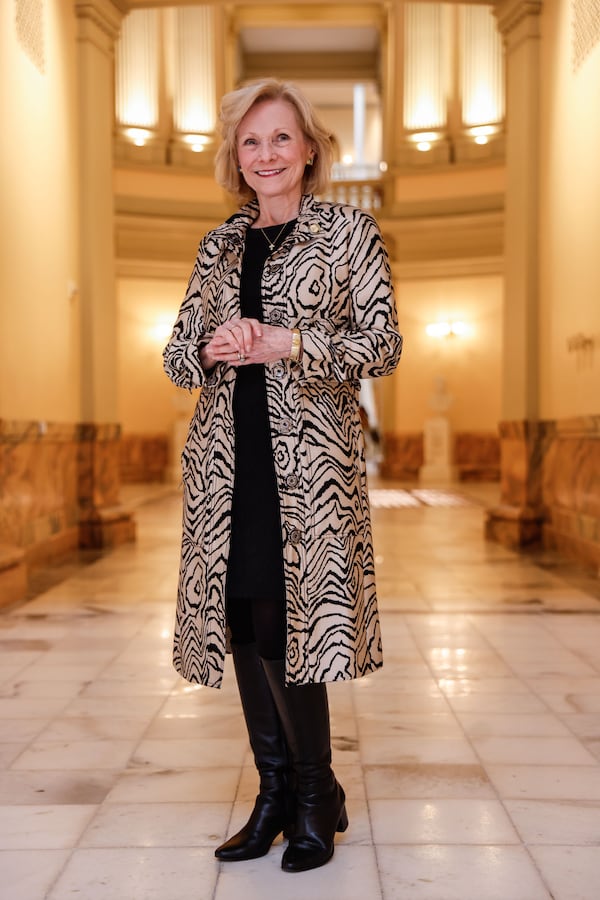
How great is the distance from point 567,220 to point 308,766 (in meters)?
6.42

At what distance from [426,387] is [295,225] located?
16711 millimetres

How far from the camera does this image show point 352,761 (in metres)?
3.32

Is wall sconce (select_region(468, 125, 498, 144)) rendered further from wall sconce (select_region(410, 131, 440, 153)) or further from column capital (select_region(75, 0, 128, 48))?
column capital (select_region(75, 0, 128, 48))

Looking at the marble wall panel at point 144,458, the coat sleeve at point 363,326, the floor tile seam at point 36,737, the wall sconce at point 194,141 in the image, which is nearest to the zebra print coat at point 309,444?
the coat sleeve at point 363,326

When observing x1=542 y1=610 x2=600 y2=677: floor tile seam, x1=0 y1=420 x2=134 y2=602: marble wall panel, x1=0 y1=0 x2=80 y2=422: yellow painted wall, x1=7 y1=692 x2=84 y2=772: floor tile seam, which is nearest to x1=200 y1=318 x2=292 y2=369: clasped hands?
x1=7 y1=692 x2=84 y2=772: floor tile seam

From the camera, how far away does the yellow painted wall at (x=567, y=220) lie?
7.36m

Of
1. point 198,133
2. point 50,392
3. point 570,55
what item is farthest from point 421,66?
point 50,392

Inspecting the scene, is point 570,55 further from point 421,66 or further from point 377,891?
point 421,66

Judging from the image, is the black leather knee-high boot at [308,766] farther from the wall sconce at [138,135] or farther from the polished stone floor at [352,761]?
the wall sconce at [138,135]

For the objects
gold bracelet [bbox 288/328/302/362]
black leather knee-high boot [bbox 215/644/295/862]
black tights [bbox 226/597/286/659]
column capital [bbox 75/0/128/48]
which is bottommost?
black leather knee-high boot [bbox 215/644/295/862]

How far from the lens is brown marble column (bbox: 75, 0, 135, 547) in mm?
8867

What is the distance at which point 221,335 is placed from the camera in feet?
7.80

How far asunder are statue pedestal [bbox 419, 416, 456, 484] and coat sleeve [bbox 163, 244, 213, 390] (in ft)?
52.3

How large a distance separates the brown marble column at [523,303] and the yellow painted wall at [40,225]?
3.70 m
